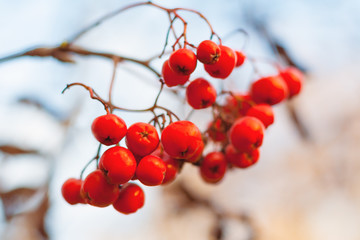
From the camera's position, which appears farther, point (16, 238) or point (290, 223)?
point (290, 223)

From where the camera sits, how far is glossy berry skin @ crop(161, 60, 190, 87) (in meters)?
0.67

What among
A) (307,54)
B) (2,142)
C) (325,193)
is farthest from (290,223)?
(2,142)

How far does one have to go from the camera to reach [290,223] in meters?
3.06

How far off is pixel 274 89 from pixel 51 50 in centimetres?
60

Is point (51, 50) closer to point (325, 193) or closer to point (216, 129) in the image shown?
point (216, 129)

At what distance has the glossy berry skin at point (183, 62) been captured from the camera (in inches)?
24.5

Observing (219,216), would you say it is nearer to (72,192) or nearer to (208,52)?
(72,192)

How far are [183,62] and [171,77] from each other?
2.4 inches

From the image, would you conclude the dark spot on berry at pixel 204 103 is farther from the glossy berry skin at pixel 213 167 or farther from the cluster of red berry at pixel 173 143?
the glossy berry skin at pixel 213 167

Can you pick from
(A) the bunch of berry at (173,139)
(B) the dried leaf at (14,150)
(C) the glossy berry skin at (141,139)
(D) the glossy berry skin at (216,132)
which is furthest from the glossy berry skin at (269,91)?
(B) the dried leaf at (14,150)

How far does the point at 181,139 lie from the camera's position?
0.61 metres

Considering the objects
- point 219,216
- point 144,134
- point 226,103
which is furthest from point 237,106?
point 219,216

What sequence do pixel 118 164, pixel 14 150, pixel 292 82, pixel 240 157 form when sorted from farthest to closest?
1. pixel 14 150
2. pixel 292 82
3. pixel 240 157
4. pixel 118 164

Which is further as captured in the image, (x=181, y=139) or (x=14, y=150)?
(x=14, y=150)
